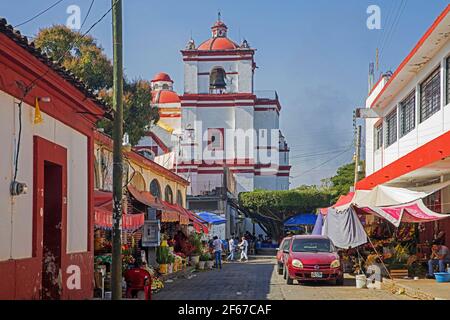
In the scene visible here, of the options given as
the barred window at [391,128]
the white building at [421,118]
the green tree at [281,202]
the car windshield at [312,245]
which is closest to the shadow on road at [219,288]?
the car windshield at [312,245]

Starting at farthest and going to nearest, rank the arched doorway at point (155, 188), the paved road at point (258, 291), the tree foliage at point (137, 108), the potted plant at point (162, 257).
A: the tree foliage at point (137, 108) → the arched doorway at point (155, 188) → the potted plant at point (162, 257) → the paved road at point (258, 291)

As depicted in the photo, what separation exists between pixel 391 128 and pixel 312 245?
1074 cm

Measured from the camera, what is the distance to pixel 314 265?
23.2m

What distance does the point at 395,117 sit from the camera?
106 ft

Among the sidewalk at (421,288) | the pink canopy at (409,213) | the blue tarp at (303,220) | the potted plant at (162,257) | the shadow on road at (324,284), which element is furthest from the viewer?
the blue tarp at (303,220)

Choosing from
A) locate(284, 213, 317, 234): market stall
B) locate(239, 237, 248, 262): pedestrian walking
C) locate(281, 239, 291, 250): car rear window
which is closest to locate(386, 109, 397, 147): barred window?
locate(281, 239, 291, 250): car rear window

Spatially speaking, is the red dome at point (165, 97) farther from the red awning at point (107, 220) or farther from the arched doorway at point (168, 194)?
the red awning at point (107, 220)

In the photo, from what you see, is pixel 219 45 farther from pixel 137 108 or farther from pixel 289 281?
pixel 289 281

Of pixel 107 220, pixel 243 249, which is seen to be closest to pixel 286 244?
pixel 107 220

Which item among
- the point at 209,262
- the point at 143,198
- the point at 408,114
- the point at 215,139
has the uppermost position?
the point at 215,139

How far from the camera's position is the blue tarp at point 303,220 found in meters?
56.6

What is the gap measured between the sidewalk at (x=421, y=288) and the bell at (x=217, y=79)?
44.9 meters
